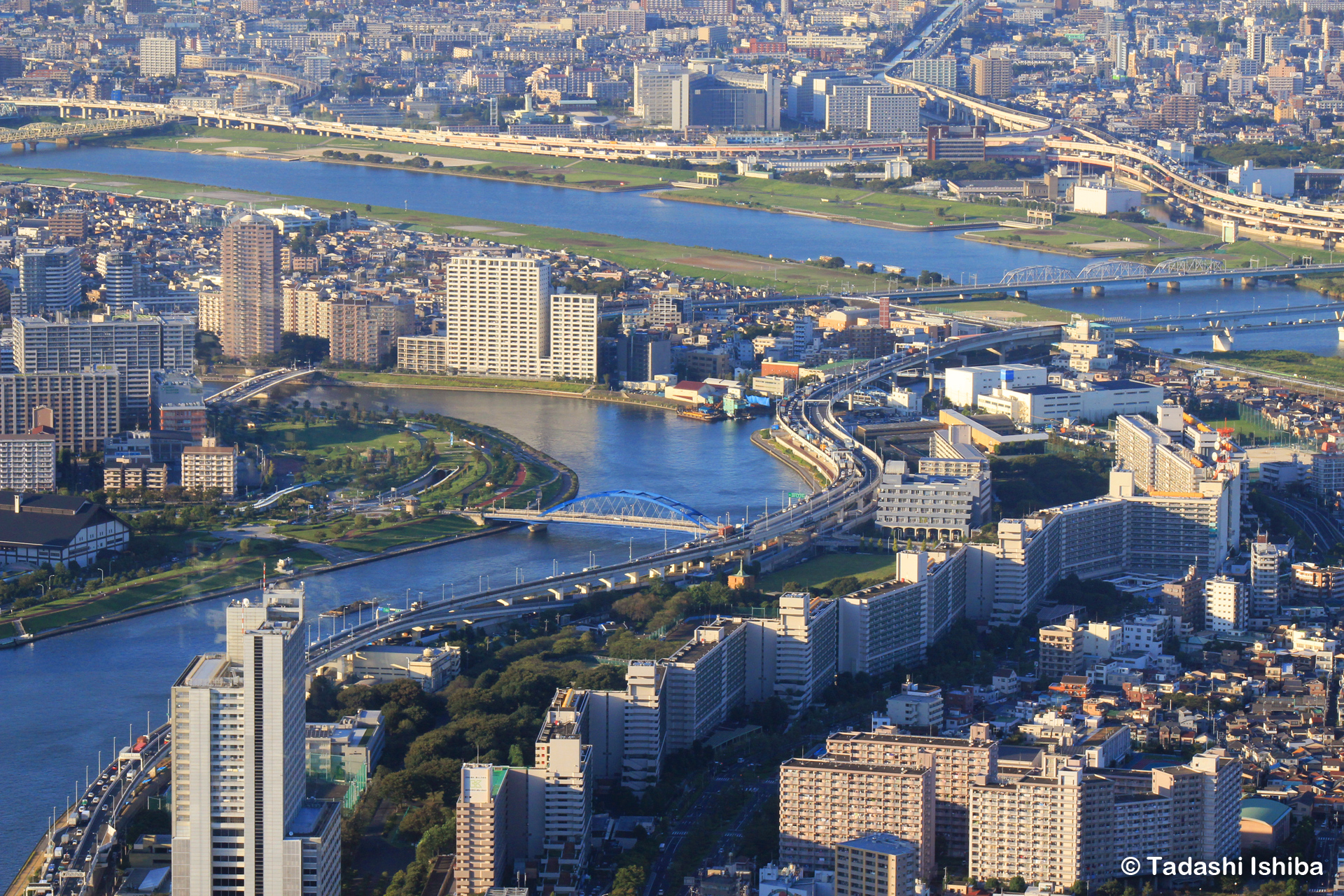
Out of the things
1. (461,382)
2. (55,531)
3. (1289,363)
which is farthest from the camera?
(1289,363)

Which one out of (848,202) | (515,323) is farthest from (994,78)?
(515,323)

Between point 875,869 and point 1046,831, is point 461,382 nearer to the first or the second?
point 1046,831

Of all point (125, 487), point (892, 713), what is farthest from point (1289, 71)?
point (892, 713)

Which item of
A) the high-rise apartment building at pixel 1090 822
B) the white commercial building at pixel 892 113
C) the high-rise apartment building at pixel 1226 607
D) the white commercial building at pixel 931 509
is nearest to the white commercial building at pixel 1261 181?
the white commercial building at pixel 892 113

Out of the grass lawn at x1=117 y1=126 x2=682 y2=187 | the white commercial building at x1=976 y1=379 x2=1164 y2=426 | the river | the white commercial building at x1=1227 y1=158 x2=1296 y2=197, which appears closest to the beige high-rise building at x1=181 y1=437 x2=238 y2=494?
the river

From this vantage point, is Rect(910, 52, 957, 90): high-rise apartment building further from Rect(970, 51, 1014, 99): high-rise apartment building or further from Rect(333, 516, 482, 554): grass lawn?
Rect(333, 516, 482, 554): grass lawn

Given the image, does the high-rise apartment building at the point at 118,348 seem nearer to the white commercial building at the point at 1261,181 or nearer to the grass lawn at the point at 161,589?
the grass lawn at the point at 161,589
